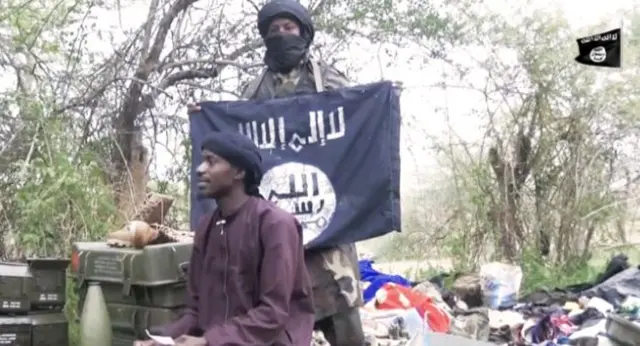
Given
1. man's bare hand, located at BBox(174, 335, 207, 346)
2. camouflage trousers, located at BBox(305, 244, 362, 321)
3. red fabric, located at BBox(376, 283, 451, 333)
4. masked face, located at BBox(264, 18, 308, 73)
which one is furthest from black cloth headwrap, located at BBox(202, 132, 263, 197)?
red fabric, located at BBox(376, 283, 451, 333)

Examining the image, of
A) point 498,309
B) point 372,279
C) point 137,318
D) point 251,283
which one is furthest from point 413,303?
point 251,283

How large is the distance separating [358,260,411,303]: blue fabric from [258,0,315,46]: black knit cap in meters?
2.50

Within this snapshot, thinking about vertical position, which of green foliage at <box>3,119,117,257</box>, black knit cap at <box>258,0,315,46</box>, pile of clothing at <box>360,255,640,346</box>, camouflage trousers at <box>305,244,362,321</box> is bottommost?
pile of clothing at <box>360,255,640,346</box>

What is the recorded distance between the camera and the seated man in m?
2.59

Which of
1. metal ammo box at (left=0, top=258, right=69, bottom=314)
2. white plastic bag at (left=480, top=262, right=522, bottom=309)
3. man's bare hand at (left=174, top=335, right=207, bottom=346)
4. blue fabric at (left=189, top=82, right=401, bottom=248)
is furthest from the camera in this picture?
white plastic bag at (left=480, top=262, right=522, bottom=309)

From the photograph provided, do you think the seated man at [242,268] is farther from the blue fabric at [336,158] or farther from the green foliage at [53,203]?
the green foliage at [53,203]

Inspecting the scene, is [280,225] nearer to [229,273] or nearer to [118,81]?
[229,273]

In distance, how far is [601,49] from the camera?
8.08m

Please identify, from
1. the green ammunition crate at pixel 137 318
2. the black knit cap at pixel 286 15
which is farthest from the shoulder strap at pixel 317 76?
the green ammunition crate at pixel 137 318

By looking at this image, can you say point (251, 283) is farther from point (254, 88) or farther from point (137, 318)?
point (137, 318)

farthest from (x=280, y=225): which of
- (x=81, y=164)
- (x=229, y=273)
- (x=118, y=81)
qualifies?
(x=118, y=81)

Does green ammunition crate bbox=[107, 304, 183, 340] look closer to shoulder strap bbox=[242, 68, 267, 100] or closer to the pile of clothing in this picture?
shoulder strap bbox=[242, 68, 267, 100]

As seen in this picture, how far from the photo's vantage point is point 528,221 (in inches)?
315

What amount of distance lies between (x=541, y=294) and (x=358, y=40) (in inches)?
95.0
